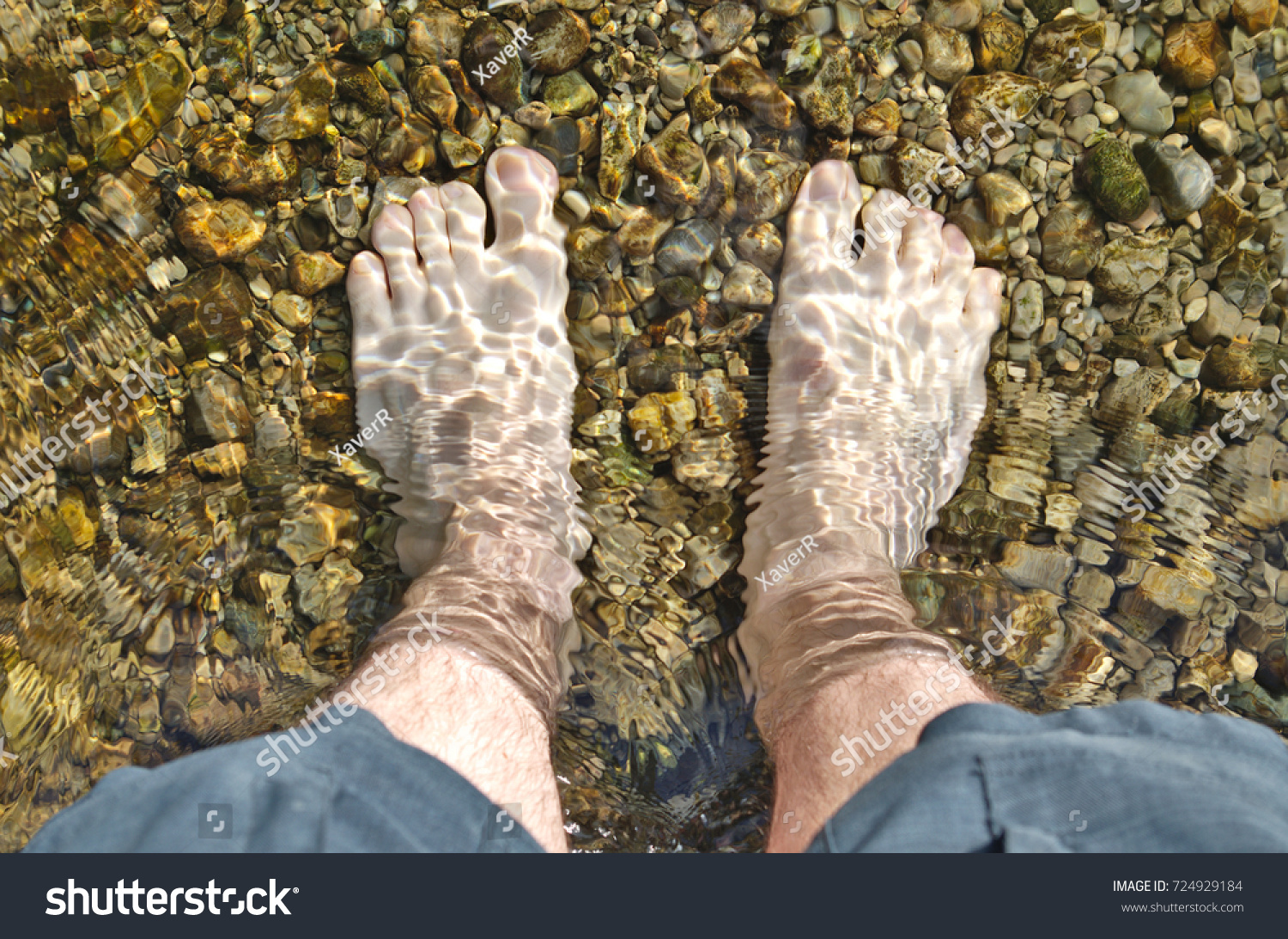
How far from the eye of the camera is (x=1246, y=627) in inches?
82.4

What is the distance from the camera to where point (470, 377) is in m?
2.12

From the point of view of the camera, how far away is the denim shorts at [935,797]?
1.08m

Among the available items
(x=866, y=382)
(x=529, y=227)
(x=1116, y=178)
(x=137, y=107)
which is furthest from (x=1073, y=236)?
(x=137, y=107)

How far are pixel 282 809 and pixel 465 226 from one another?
1.43m

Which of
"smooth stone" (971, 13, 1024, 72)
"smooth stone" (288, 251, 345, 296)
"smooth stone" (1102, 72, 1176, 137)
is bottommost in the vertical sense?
"smooth stone" (288, 251, 345, 296)

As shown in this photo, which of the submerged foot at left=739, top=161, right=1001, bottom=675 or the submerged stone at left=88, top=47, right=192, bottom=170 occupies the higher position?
the submerged stone at left=88, top=47, right=192, bottom=170

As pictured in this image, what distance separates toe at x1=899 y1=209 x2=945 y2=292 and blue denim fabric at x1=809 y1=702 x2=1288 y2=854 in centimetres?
128

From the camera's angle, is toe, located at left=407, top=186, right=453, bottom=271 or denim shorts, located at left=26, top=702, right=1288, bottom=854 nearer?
denim shorts, located at left=26, top=702, right=1288, bottom=854

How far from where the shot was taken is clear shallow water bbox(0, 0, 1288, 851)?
185cm

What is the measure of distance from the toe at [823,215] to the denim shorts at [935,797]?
1.24 meters

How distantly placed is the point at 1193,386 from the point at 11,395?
9.46 feet

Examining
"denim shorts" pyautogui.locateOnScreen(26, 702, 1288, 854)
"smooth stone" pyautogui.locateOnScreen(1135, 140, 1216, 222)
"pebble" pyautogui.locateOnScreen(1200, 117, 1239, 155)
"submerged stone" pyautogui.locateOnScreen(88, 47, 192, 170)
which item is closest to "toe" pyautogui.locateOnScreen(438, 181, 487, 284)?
"submerged stone" pyautogui.locateOnScreen(88, 47, 192, 170)

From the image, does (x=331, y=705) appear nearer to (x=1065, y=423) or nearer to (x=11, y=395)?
(x=11, y=395)

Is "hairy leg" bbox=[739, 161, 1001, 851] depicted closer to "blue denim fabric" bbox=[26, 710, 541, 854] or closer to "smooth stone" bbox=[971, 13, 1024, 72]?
"smooth stone" bbox=[971, 13, 1024, 72]
